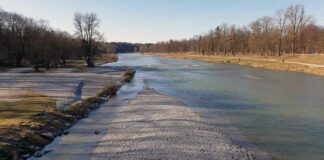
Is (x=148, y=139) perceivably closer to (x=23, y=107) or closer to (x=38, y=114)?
(x=38, y=114)

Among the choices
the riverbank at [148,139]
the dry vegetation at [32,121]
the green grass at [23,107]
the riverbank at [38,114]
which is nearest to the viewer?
the riverbank at [148,139]

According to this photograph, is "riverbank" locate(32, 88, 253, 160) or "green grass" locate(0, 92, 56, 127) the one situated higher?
Answer: "green grass" locate(0, 92, 56, 127)

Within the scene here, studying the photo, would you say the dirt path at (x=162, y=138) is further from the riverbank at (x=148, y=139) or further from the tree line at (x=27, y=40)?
the tree line at (x=27, y=40)

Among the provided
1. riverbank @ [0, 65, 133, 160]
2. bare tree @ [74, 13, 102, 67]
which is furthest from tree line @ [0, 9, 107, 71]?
riverbank @ [0, 65, 133, 160]

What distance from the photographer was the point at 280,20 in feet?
347

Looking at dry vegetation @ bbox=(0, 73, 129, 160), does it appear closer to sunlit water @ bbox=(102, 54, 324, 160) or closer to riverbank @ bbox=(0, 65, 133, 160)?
riverbank @ bbox=(0, 65, 133, 160)

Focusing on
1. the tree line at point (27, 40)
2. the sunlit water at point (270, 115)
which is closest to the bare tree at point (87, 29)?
the tree line at point (27, 40)

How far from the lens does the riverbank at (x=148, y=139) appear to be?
15406 millimetres

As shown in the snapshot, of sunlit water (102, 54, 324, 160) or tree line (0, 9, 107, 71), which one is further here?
tree line (0, 9, 107, 71)

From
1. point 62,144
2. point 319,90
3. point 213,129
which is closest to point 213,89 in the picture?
point 319,90

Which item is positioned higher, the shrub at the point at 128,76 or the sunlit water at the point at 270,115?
the shrub at the point at 128,76

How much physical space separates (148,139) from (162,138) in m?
0.68

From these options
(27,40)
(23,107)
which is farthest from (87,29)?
(23,107)

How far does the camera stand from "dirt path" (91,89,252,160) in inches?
607
